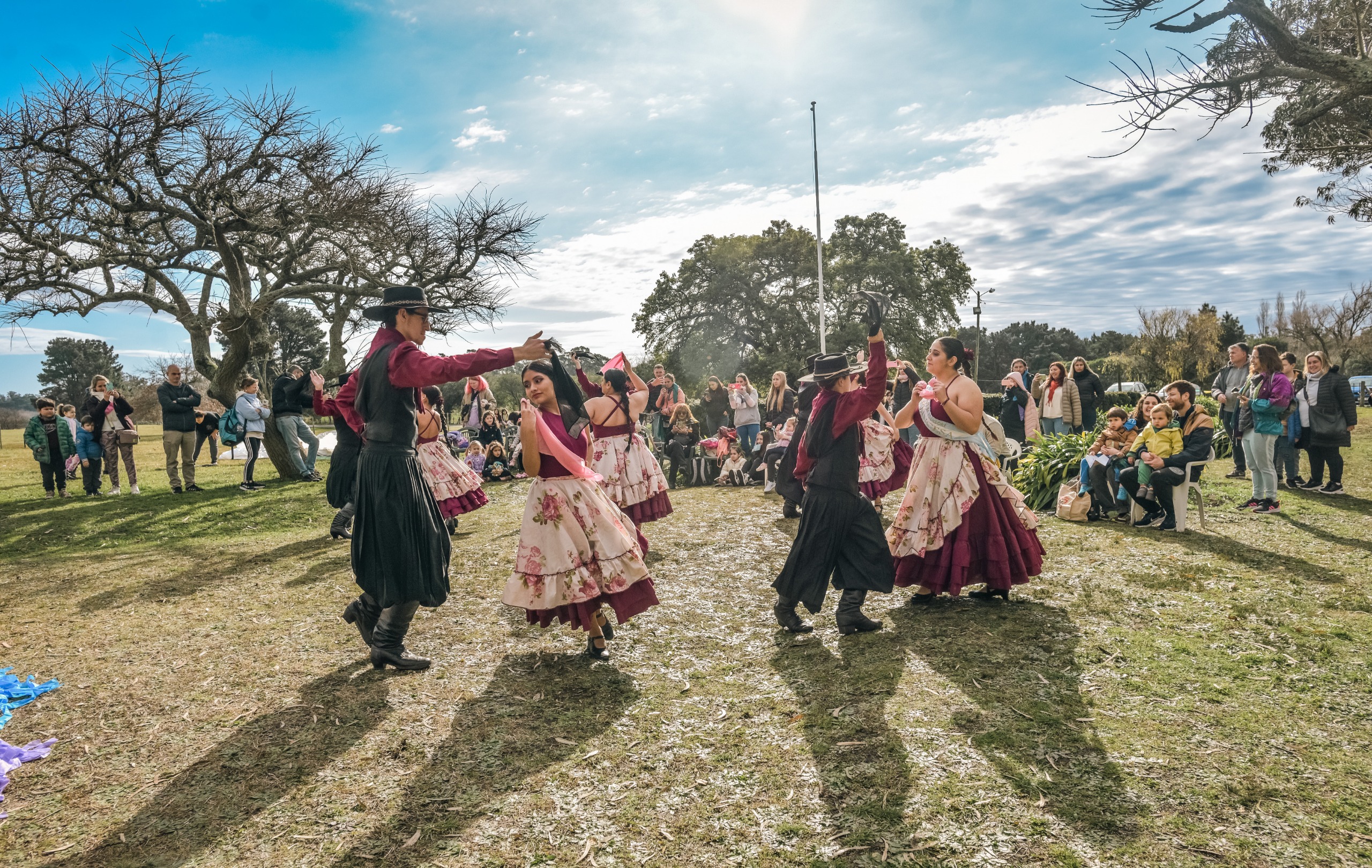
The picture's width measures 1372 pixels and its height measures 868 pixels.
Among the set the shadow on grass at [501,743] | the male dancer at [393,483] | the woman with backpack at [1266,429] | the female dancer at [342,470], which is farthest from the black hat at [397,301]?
the woman with backpack at [1266,429]

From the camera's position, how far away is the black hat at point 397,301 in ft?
14.6

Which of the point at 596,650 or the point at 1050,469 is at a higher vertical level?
the point at 1050,469

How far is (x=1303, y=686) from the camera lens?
405 centimetres

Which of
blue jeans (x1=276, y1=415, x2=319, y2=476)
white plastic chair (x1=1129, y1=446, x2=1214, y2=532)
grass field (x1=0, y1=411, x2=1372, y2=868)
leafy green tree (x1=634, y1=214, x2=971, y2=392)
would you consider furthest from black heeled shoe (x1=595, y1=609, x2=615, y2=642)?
leafy green tree (x1=634, y1=214, x2=971, y2=392)

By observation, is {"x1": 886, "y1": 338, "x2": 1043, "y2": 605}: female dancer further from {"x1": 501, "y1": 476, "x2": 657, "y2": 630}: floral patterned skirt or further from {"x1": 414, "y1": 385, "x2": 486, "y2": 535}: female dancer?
{"x1": 414, "y1": 385, "x2": 486, "y2": 535}: female dancer

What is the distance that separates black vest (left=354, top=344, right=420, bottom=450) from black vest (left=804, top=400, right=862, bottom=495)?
2673 millimetres

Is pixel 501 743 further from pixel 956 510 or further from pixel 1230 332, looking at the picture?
pixel 1230 332

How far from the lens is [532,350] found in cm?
377

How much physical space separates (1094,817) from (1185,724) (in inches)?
43.7

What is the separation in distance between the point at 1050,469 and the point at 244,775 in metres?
9.82

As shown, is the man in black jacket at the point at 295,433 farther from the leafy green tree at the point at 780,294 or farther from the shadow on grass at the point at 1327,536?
the leafy green tree at the point at 780,294

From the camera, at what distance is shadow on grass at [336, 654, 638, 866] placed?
3.04m

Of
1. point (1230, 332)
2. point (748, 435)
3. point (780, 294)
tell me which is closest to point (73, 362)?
point (780, 294)

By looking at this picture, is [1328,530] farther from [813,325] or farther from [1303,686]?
[813,325]
